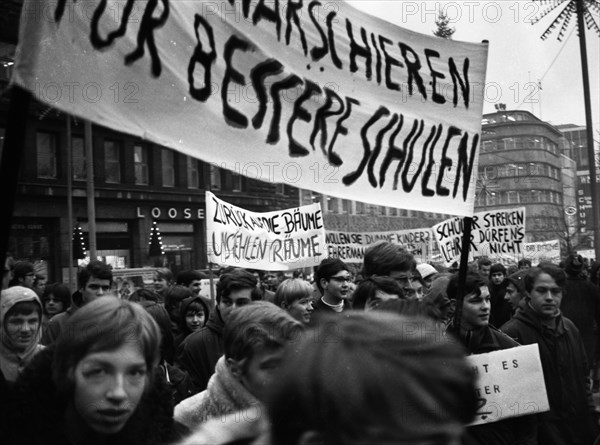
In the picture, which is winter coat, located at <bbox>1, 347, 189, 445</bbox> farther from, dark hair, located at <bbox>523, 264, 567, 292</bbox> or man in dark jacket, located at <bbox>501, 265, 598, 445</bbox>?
dark hair, located at <bbox>523, 264, 567, 292</bbox>

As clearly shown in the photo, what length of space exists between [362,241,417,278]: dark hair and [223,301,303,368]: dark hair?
1.60m

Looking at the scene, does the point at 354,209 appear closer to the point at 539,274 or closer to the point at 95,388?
the point at 539,274

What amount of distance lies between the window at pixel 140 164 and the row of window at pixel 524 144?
63.1 meters

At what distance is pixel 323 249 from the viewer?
9461mm

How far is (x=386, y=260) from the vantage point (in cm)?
426

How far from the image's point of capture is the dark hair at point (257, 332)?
2.60 meters

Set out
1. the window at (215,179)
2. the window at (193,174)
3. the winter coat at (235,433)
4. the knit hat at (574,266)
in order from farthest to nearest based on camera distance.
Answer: the window at (215,179), the window at (193,174), the knit hat at (574,266), the winter coat at (235,433)

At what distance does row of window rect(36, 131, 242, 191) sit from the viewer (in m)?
27.0

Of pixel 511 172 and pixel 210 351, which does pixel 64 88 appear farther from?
pixel 511 172

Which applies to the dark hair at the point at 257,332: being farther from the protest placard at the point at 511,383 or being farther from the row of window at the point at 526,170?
the row of window at the point at 526,170

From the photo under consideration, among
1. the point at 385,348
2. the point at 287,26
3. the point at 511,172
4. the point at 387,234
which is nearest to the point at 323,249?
the point at 387,234

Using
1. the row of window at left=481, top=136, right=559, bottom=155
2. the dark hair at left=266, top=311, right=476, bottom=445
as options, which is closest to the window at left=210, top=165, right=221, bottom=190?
the dark hair at left=266, top=311, right=476, bottom=445

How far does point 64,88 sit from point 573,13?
38.8 feet

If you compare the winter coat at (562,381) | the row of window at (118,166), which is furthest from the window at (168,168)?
the winter coat at (562,381)
